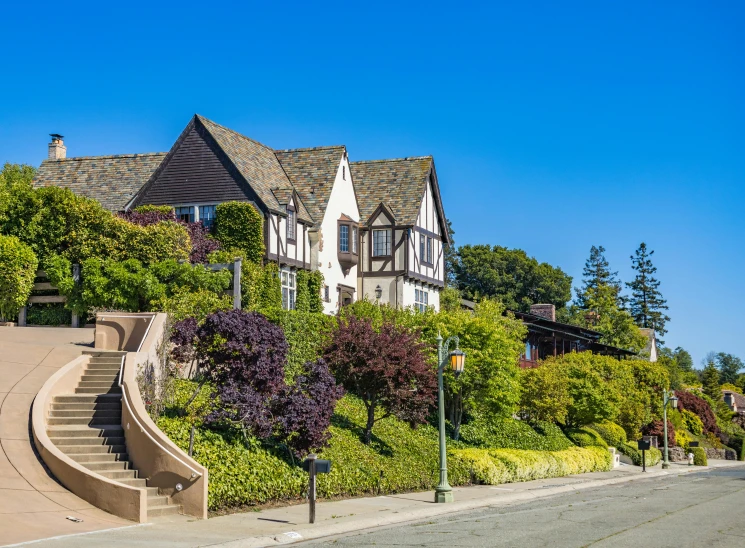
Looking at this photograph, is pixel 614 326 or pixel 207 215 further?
pixel 614 326

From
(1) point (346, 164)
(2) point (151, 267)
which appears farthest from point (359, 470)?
(1) point (346, 164)

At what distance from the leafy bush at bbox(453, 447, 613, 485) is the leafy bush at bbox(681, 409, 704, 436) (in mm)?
30355

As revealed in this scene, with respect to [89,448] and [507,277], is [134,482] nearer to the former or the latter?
[89,448]

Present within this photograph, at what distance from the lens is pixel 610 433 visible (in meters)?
51.7

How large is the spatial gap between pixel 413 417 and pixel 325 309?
16.9 m

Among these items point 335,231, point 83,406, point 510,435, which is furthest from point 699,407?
point 83,406

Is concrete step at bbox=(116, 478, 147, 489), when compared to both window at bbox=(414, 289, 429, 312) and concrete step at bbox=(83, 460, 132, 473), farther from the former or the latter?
window at bbox=(414, 289, 429, 312)

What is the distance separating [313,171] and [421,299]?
9.51 meters

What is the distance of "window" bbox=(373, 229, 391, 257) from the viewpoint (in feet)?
158

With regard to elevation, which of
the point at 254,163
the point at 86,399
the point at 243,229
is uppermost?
the point at 254,163

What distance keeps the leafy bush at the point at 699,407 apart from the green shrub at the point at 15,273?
181ft

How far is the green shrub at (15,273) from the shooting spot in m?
32.5

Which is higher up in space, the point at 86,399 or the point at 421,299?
the point at 421,299

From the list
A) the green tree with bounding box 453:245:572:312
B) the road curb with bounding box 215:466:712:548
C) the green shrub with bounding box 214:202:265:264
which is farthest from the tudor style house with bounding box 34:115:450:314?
the green tree with bounding box 453:245:572:312
